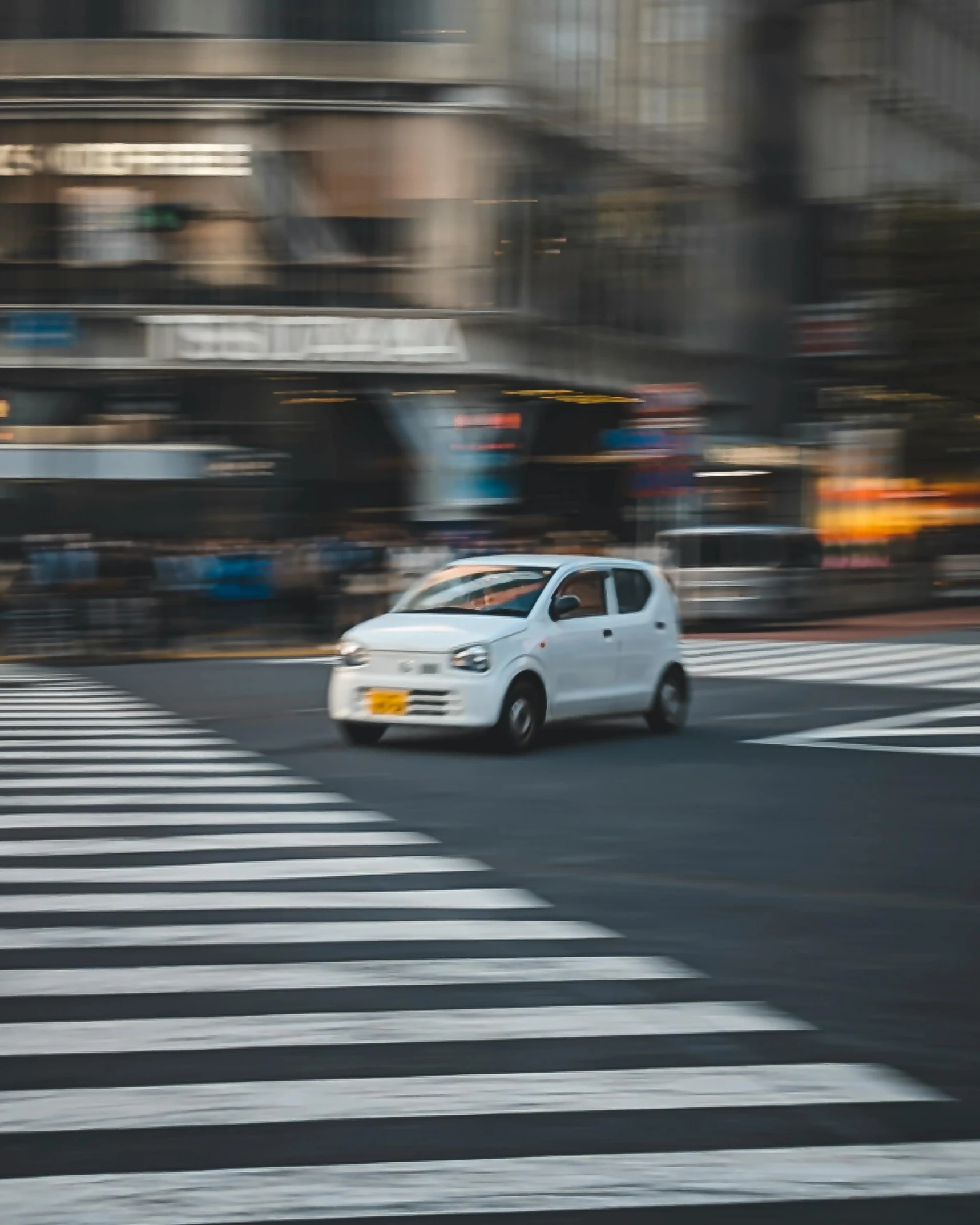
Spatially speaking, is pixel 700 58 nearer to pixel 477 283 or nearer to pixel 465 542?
pixel 477 283

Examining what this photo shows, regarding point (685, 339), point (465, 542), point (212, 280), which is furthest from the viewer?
point (685, 339)

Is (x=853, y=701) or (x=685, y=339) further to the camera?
(x=685, y=339)

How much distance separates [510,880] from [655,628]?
765 cm

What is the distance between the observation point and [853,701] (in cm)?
1969

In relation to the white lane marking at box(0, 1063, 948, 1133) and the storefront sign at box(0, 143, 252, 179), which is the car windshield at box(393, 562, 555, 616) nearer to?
the white lane marking at box(0, 1063, 948, 1133)

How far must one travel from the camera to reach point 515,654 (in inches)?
593

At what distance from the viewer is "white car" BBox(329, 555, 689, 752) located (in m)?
14.9

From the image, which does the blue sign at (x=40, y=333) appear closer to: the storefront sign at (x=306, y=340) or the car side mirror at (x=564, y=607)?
the storefront sign at (x=306, y=340)

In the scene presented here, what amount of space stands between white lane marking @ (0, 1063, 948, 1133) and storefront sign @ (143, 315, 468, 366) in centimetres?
3407

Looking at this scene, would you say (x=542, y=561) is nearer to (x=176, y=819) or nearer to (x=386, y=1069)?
(x=176, y=819)

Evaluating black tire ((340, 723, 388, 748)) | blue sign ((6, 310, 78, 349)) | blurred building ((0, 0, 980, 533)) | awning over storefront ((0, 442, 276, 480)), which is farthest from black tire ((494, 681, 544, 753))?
blurred building ((0, 0, 980, 533))

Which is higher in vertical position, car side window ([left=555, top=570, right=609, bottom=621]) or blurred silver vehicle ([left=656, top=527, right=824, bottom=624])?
car side window ([left=555, top=570, right=609, bottom=621])

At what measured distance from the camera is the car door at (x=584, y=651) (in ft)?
51.0

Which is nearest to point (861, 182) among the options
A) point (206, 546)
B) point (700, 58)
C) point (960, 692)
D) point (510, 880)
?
point (700, 58)
